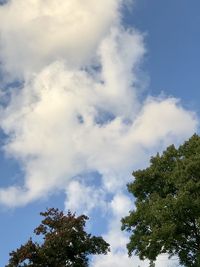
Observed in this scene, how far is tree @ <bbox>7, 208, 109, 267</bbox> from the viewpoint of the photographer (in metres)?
49.5

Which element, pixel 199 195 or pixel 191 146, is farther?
pixel 191 146

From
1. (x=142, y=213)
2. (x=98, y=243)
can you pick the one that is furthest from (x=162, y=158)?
(x=98, y=243)

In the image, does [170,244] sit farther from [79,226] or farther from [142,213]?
[79,226]

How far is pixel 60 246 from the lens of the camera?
50125mm

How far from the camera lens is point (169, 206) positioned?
48.1 metres

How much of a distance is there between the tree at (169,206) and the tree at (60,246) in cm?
439

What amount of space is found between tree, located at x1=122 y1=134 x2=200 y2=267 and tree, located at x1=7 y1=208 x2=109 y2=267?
4387 mm

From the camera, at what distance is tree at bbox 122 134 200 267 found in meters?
47.8

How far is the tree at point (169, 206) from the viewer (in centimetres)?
4784

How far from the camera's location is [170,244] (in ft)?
161

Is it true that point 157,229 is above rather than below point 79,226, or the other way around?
below

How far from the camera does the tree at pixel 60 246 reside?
1948 inches

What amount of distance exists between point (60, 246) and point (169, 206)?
36.2 ft

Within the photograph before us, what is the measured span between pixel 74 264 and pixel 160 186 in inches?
449
